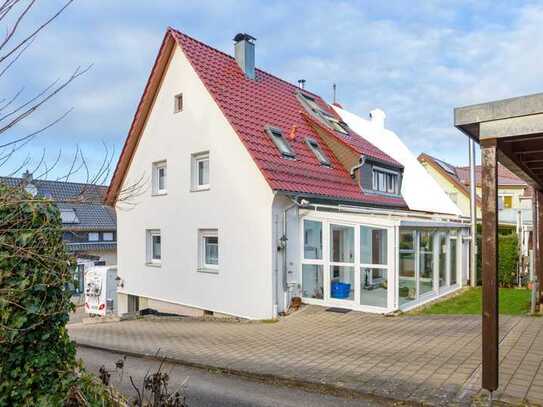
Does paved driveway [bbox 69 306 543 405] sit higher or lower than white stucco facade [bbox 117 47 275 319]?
lower

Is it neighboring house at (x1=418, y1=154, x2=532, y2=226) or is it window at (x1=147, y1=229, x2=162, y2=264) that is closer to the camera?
window at (x1=147, y1=229, x2=162, y2=264)

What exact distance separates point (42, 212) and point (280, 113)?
1299 cm

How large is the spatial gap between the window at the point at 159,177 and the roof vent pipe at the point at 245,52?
184 inches

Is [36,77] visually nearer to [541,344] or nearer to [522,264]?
[541,344]

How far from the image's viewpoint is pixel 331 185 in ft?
46.5

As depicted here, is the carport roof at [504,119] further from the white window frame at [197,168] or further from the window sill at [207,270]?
the white window frame at [197,168]

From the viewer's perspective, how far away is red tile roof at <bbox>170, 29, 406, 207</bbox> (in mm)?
12809

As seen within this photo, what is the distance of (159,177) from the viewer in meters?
16.5

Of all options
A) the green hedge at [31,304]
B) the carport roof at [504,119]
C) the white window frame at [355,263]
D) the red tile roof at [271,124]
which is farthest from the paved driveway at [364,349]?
the red tile roof at [271,124]

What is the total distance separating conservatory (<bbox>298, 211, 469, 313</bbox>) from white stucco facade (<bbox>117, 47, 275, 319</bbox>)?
1.42m

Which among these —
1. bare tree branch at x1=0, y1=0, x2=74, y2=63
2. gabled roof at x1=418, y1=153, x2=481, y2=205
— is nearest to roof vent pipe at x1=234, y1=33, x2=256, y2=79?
bare tree branch at x1=0, y1=0, x2=74, y2=63

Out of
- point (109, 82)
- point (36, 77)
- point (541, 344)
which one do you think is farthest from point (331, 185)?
point (36, 77)

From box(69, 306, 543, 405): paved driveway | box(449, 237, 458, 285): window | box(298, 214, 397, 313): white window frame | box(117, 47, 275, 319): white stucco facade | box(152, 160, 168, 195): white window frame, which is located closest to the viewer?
box(69, 306, 543, 405): paved driveway

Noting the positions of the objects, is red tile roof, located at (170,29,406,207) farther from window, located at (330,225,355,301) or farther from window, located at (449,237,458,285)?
window, located at (449,237,458,285)
